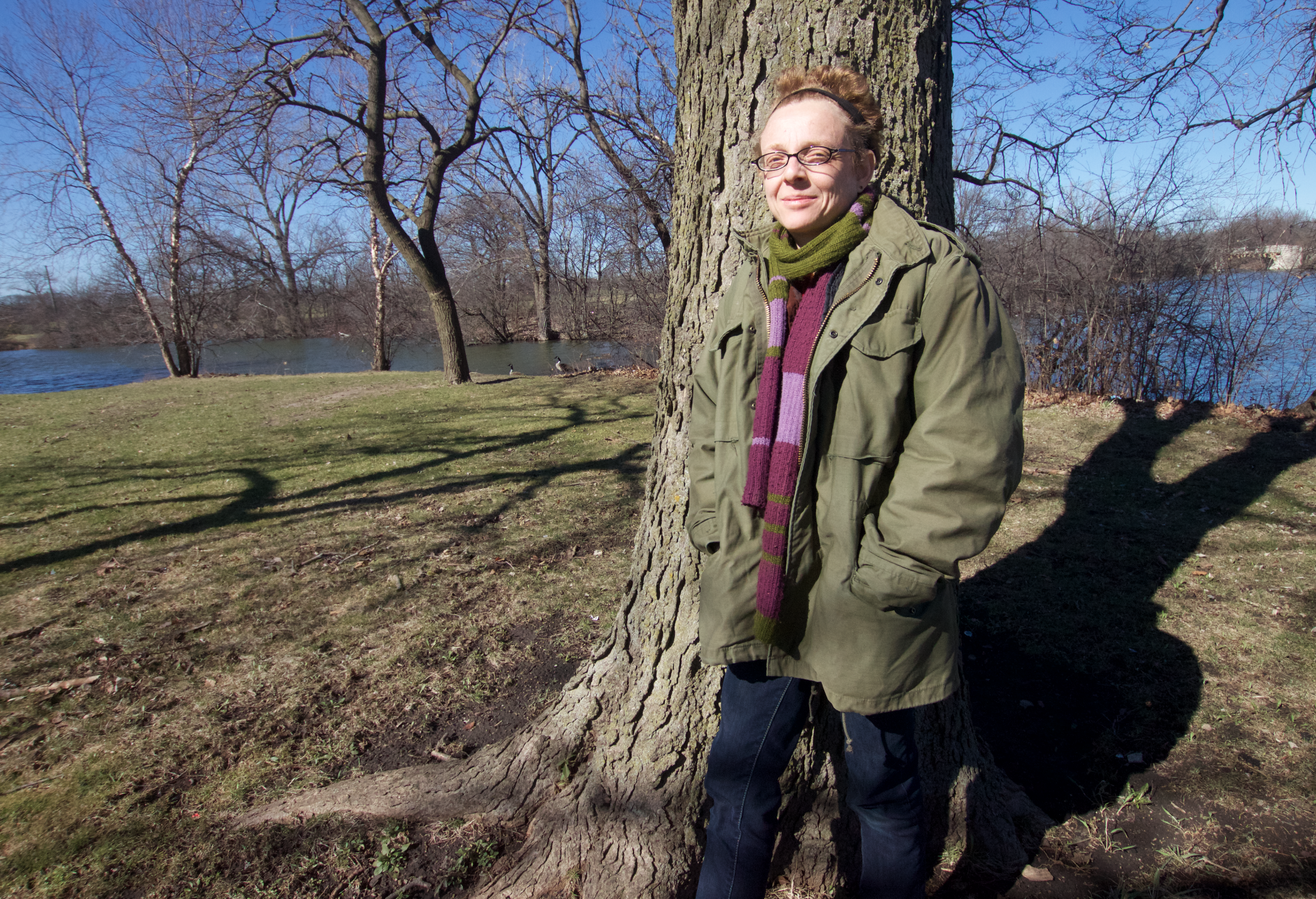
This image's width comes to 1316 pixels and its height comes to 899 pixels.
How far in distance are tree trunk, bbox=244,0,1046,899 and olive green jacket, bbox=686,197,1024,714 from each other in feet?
1.46

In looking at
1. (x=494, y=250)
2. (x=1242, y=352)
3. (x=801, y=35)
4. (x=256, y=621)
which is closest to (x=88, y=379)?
(x=494, y=250)

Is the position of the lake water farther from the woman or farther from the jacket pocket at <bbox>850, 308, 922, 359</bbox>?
the jacket pocket at <bbox>850, 308, 922, 359</bbox>

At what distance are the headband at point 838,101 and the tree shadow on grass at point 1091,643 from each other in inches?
84.8

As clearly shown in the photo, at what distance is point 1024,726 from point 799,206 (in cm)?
245

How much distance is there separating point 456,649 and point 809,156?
2.83 meters

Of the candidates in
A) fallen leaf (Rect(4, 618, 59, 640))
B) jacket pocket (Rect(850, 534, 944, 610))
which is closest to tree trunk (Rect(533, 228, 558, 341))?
fallen leaf (Rect(4, 618, 59, 640))

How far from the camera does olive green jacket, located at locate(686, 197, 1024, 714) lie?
51.7 inches

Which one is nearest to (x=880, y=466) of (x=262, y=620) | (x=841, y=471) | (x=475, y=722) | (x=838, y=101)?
(x=841, y=471)

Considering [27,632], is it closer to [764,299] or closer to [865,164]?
[764,299]

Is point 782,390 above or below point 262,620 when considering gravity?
above

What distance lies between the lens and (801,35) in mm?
1823

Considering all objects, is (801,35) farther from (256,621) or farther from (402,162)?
(402,162)

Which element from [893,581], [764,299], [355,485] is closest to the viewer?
[893,581]

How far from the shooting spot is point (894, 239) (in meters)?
1.41
